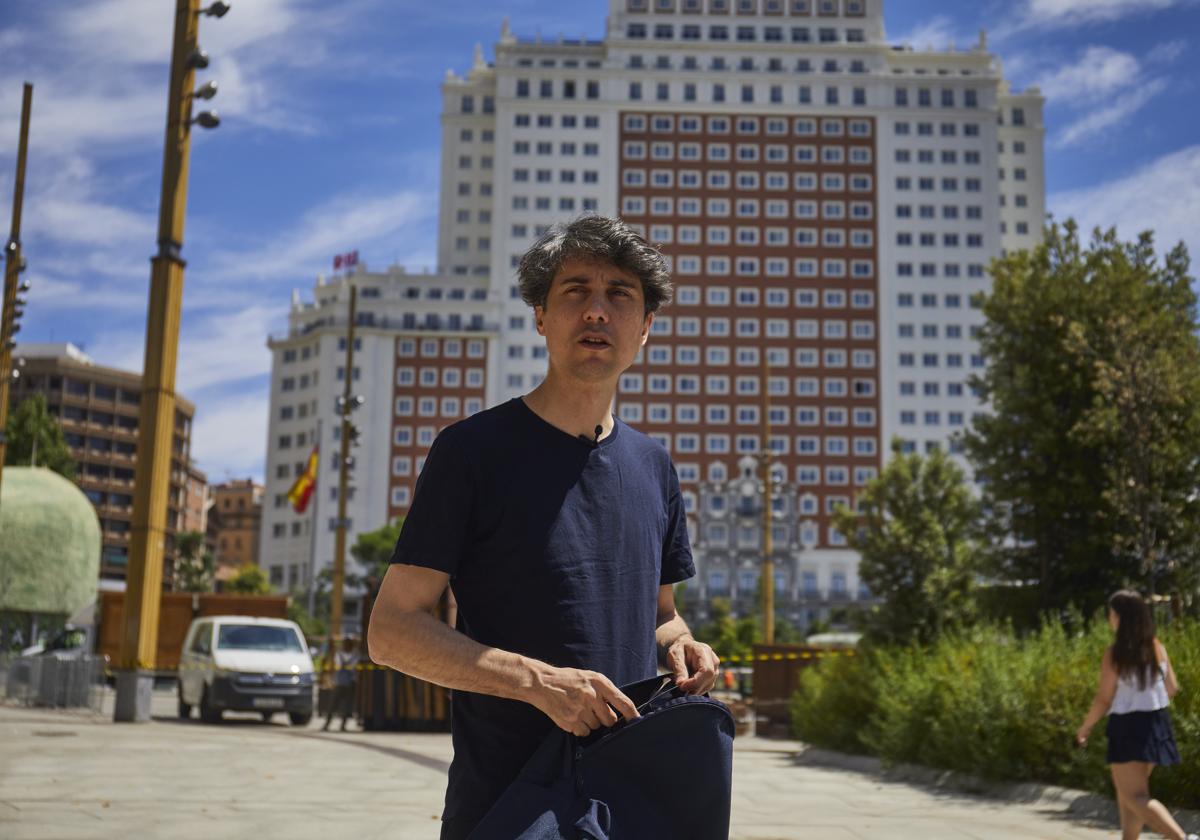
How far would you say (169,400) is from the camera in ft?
59.2

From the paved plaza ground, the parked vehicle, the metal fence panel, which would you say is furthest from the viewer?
the parked vehicle

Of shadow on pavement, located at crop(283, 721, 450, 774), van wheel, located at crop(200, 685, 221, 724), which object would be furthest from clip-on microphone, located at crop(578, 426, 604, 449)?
van wheel, located at crop(200, 685, 221, 724)

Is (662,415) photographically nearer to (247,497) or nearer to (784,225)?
(784,225)

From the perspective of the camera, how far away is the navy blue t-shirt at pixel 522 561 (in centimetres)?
234

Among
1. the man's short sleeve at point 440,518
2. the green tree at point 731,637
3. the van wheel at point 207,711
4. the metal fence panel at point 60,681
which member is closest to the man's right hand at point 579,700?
the man's short sleeve at point 440,518

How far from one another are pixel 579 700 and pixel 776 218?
373 ft

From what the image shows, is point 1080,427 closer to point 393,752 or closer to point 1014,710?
point 1014,710

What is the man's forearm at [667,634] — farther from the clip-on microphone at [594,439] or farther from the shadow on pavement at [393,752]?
the shadow on pavement at [393,752]

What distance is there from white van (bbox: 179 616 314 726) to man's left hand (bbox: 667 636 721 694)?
20.2 m

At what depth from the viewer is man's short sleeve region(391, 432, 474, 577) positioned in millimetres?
2338

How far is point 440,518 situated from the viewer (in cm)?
235

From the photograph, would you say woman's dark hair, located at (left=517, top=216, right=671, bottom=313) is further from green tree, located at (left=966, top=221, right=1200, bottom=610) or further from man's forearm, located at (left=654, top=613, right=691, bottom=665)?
green tree, located at (left=966, top=221, right=1200, bottom=610)

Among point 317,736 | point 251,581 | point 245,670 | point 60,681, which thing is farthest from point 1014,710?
point 251,581

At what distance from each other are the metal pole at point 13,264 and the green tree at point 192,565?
79375 mm
